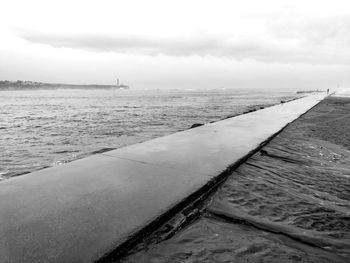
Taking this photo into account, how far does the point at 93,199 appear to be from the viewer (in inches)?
86.7

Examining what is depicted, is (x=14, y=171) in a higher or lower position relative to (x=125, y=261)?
lower

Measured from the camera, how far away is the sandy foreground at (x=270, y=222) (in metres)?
1.69

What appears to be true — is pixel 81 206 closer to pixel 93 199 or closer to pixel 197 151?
pixel 93 199

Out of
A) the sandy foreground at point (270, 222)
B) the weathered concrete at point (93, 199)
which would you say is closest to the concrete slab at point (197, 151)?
the weathered concrete at point (93, 199)

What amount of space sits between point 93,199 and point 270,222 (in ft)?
4.72

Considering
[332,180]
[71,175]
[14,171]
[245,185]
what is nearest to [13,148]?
[14,171]

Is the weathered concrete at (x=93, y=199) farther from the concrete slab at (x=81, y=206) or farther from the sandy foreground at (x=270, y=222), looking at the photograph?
the sandy foreground at (x=270, y=222)

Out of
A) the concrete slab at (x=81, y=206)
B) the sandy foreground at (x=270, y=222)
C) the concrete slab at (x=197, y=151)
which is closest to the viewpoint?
→ the concrete slab at (x=81, y=206)

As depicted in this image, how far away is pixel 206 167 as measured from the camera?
10.4 ft

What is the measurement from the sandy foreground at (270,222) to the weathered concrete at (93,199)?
0.77 feet

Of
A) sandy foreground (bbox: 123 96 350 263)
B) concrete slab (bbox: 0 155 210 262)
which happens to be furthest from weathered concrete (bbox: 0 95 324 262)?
sandy foreground (bbox: 123 96 350 263)

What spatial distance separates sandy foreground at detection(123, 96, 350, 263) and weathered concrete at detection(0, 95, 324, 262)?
234 millimetres

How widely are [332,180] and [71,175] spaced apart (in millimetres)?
3068

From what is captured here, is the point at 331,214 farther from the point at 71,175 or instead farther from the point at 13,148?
the point at 13,148
